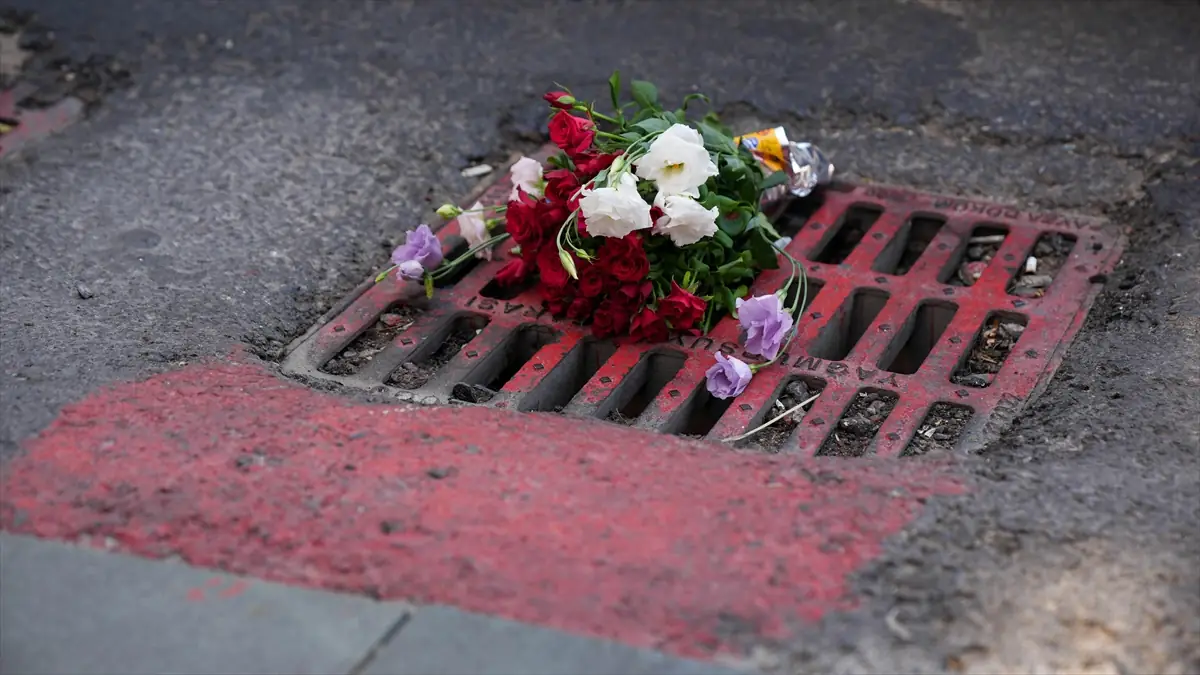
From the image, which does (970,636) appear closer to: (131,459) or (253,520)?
(253,520)

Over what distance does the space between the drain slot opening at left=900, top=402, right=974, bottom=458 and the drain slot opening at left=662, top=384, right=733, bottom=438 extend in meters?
0.32

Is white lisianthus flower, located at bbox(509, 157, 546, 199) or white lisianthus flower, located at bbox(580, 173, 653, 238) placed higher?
white lisianthus flower, located at bbox(580, 173, 653, 238)

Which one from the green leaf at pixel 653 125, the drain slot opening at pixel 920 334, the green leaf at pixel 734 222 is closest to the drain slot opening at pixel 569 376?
the green leaf at pixel 734 222

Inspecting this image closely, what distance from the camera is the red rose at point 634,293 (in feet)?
7.95

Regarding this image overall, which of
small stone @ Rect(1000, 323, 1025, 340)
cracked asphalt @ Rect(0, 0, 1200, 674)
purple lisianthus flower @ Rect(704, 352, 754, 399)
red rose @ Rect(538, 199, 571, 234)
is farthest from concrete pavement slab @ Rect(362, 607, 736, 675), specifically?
small stone @ Rect(1000, 323, 1025, 340)

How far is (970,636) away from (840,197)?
152 centimetres

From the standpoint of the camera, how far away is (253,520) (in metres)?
1.86

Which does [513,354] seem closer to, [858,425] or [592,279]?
[592,279]

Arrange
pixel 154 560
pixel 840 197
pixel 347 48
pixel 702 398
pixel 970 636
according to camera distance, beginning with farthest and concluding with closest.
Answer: pixel 347 48, pixel 840 197, pixel 702 398, pixel 154 560, pixel 970 636

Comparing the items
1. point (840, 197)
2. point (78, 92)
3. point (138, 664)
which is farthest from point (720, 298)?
point (78, 92)

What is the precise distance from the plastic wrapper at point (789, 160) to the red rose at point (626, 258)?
1.75 feet

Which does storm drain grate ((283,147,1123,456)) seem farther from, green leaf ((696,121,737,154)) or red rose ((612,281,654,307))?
green leaf ((696,121,737,154))

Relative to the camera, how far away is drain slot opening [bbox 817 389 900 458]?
2223 mm

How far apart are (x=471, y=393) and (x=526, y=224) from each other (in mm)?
361
